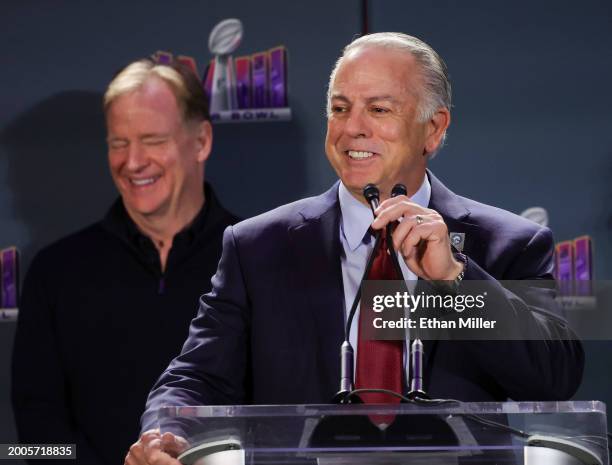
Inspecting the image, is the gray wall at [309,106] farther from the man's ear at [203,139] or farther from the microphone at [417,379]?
the microphone at [417,379]

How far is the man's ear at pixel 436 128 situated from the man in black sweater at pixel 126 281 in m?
0.67

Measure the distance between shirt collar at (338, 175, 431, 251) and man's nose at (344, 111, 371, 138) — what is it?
0.47 feet

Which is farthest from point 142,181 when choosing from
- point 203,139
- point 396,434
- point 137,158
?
point 396,434

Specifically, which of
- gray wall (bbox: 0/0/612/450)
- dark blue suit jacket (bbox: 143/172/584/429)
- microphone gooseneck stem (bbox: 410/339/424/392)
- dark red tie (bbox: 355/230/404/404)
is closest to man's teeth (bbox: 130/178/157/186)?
gray wall (bbox: 0/0/612/450)

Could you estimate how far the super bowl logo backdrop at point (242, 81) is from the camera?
113 inches

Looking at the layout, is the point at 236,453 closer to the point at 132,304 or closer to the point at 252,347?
the point at 252,347

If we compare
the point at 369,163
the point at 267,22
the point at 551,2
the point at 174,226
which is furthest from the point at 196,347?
the point at 551,2

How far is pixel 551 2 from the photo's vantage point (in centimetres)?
286

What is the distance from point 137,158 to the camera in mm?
2846

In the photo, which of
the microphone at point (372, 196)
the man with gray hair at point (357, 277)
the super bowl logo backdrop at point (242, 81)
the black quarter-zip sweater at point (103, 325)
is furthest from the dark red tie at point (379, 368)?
the super bowl logo backdrop at point (242, 81)

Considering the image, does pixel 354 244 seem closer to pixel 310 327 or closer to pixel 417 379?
pixel 310 327

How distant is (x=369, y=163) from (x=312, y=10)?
781 mm

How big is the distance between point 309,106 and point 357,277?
80cm

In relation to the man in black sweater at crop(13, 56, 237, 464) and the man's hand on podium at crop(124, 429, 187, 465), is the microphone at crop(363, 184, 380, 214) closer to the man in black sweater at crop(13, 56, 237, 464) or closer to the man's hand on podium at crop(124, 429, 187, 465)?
the man's hand on podium at crop(124, 429, 187, 465)
